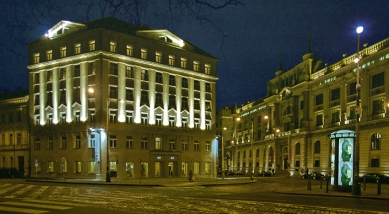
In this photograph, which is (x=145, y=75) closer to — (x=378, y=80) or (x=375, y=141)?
(x=378, y=80)

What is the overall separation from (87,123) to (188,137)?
17.8 m

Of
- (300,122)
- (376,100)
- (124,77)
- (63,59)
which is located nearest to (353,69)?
(376,100)

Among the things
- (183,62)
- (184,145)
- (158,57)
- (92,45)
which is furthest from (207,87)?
(92,45)

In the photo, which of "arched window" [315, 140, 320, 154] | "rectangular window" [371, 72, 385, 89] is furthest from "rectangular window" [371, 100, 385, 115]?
"arched window" [315, 140, 320, 154]

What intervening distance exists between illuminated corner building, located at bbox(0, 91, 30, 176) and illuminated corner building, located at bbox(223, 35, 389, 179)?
38327 millimetres

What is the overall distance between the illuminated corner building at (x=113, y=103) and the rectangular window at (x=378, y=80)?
27.9m

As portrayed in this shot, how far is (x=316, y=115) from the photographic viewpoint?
75688 mm

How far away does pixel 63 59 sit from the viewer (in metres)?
57.0

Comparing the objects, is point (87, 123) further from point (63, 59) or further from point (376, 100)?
point (376, 100)

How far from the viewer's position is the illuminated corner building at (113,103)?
178 feet

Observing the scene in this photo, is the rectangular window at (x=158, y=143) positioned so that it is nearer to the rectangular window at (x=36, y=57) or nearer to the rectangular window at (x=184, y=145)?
the rectangular window at (x=184, y=145)

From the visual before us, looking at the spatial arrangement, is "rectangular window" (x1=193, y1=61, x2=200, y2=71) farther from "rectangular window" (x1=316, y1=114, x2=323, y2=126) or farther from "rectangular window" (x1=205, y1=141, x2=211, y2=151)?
"rectangular window" (x1=316, y1=114, x2=323, y2=126)

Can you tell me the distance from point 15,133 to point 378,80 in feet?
204

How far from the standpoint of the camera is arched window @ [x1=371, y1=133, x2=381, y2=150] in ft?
185
